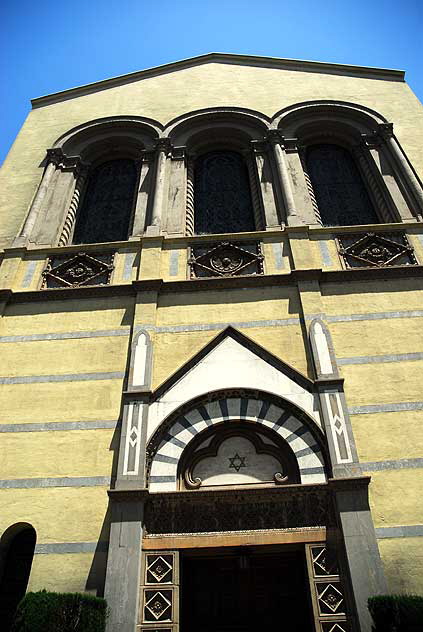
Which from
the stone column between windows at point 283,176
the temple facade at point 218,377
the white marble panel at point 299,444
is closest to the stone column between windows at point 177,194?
the temple facade at point 218,377

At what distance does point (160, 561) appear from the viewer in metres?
6.64

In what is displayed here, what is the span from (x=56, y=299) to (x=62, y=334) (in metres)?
0.95

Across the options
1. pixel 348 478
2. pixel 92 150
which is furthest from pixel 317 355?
pixel 92 150

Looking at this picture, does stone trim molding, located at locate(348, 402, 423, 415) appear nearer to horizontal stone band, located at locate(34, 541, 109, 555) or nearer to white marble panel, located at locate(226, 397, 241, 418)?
white marble panel, located at locate(226, 397, 241, 418)

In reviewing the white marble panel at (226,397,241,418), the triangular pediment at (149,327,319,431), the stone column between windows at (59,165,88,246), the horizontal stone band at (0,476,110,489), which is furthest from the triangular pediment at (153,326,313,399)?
the stone column between windows at (59,165,88,246)

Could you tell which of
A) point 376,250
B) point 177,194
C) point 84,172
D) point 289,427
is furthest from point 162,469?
point 84,172

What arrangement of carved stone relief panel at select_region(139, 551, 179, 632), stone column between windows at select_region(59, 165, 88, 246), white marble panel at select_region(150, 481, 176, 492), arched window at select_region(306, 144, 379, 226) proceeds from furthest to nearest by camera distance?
arched window at select_region(306, 144, 379, 226), stone column between windows at select_region(59, 165, 88, 246), white marble panel at select_region(150, 481, 176, 492), carved stone relief panel at select_region(139, 551, 179, 632)

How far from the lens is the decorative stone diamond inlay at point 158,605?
626 centimetres

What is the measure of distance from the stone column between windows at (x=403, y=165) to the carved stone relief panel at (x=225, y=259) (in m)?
3.83

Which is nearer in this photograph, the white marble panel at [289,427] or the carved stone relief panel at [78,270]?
the white marble panel at [289,427]

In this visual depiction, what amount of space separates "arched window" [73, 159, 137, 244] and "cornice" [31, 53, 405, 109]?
382cm

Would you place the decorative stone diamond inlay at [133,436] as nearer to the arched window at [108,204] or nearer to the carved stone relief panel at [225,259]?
the carved stone relief panel at [225,259]

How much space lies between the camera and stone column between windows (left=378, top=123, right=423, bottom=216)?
11070mm

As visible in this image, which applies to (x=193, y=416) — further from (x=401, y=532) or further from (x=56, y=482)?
(x=401, y=532)
